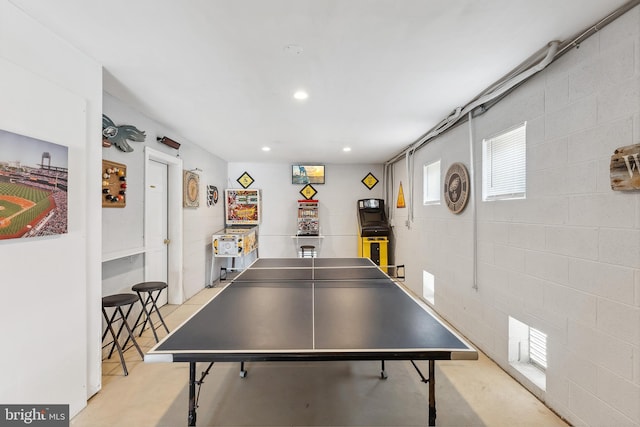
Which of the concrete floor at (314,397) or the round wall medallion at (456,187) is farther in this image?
the round wall medallion at (456,187)

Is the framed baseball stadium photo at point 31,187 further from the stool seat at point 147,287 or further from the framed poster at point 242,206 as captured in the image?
the framed poster at point 242,206

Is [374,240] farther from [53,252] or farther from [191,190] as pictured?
[53,252]

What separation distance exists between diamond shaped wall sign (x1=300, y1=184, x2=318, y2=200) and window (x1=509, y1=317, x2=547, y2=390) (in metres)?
4.91

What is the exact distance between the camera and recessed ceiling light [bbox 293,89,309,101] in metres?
2.75

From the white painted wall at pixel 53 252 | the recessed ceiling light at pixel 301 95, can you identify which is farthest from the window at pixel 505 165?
the white painted wall at pixel 53 252

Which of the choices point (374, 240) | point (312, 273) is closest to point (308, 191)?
point (374, 240)

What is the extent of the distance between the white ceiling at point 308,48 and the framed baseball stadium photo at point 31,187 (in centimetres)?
81

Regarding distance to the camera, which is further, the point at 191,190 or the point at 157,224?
the point at 191,190

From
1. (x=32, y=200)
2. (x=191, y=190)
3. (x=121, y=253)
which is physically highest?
(x=191, y=190)

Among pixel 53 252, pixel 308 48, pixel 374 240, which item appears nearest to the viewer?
pixel 53 252

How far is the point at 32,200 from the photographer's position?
168cm

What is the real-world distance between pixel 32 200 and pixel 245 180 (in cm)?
508

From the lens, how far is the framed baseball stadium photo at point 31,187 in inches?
61.2

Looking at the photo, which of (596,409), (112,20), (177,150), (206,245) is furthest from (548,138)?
(206,245)
